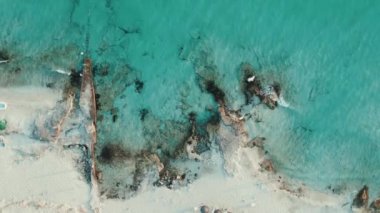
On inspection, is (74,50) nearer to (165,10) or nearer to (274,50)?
(165,10)

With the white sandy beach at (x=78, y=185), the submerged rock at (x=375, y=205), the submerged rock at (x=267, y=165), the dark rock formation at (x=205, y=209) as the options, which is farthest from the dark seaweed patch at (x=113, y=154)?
the submerged rock at (x=375, y=205)

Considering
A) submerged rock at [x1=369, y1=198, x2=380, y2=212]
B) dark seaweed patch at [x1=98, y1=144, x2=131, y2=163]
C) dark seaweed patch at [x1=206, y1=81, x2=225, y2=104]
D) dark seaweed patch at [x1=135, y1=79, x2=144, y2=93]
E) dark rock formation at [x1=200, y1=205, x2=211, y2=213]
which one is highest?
dark seaweed patch at [x1=206, y1=81, x2=225, y2=104]

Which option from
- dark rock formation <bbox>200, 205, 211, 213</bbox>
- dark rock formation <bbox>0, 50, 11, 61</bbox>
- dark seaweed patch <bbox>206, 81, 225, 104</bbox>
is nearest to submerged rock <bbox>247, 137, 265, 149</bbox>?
dark seaweed patch <bbox>206, 81, 225, 104</bbox>

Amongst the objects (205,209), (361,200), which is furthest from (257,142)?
(361,200)

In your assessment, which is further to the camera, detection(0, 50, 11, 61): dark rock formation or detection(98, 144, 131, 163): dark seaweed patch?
detection(98, 144, 131, 163): dark seaweed patch

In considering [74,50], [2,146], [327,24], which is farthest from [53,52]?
[327,24]

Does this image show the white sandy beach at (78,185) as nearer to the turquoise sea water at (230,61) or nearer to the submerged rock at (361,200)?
the submerged rock at (361,200)

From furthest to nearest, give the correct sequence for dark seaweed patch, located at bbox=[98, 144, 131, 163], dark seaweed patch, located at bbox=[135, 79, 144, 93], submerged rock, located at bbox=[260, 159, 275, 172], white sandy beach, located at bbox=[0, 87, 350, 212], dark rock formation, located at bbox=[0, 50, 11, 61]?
1. submerged rock, located at bbox=[260, 159, 275, 172]
2. dark seaweed patch, located at bbox=[135, 79, 144, 93]
3. dark seaweed patch, located at bbox=[98, 144, 131, 163]
4. dark rock formation, located at bbox=[0, 50, 11, 61]
5. white sandy beach, located at bbox=[0, 87, 350, 212]

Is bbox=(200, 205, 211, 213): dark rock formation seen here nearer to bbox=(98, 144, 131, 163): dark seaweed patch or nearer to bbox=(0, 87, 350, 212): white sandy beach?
bbox=(0, 87, 350, 212): white sandy beach
